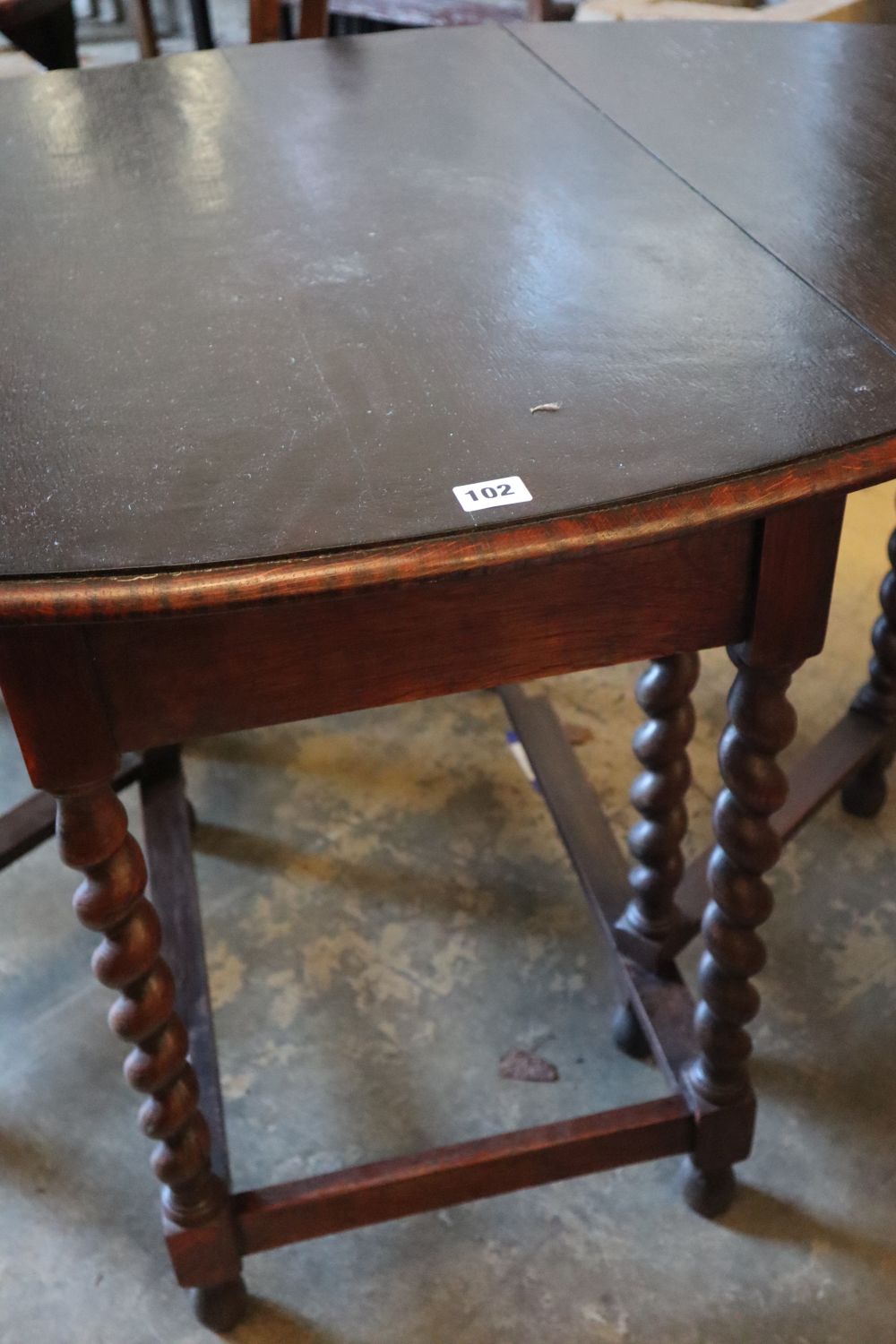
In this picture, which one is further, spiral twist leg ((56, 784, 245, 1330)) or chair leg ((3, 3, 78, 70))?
chair leg ((3, 3, 78, 70))

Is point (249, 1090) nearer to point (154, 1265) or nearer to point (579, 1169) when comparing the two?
point (154, 1265)

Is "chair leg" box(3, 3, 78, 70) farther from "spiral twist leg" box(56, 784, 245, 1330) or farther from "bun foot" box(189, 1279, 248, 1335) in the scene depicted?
"bun foot" box(189, 1279, 248, 1335)

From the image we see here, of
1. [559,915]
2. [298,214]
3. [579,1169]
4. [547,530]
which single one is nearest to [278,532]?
[547,530]

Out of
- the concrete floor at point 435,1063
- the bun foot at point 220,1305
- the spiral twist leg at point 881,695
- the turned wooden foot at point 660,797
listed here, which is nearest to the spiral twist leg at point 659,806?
the turned wooden foot at point 660,797

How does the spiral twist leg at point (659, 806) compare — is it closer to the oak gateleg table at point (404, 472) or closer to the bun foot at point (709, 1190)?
the oak gateleg table at point (404, 472)

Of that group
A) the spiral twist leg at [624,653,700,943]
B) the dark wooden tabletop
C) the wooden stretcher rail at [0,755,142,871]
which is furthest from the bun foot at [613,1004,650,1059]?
the dark wooden tabletop

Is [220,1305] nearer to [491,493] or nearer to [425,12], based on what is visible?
[491,493]

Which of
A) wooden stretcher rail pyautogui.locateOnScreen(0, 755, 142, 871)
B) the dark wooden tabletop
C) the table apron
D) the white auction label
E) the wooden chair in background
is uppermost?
the dark wooden tabletop

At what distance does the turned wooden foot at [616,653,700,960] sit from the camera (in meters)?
1.28

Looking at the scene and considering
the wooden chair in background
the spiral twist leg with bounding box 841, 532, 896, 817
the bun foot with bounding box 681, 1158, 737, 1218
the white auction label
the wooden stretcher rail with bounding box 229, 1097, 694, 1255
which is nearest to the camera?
the white auction label

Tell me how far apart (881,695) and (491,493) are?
103 centimetres

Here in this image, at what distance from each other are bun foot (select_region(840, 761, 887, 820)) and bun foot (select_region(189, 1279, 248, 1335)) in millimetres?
997

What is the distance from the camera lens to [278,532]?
0.69 meters

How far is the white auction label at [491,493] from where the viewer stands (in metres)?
0.70
